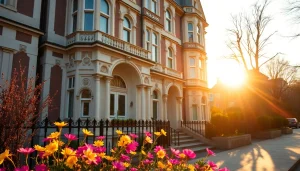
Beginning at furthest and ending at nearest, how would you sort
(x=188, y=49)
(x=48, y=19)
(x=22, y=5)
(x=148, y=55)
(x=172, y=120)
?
(x=188, y=49) < (x=172, y=120) < (x=148, y=55) < (x=48, y=19) < (x=22, y=5)

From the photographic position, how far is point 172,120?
17562 millimetres

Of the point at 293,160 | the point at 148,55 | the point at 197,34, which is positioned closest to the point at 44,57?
the point at 148,55

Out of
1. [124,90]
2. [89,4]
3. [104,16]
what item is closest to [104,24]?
[104,16]

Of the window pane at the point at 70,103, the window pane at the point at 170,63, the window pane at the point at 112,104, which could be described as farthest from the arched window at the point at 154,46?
the window pane at the point at 70,103

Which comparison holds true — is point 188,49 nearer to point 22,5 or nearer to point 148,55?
point 148,55

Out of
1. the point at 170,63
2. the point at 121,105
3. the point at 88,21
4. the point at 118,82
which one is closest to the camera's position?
the point at 88,21

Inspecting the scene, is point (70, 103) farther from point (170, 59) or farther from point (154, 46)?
point (170, 59)

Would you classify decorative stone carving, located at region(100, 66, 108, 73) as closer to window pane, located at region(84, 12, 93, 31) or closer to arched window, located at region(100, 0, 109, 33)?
window pane, located at region(84, 12, 93, 31)

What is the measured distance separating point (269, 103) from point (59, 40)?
38.7 metres

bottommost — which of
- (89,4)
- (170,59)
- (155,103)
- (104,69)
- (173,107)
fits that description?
(173,107)

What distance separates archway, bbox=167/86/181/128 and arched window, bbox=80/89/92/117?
8376 mm

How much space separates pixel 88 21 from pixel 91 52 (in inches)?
84.8

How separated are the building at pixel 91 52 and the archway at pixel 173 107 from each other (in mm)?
256

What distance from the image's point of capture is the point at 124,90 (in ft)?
44.5
